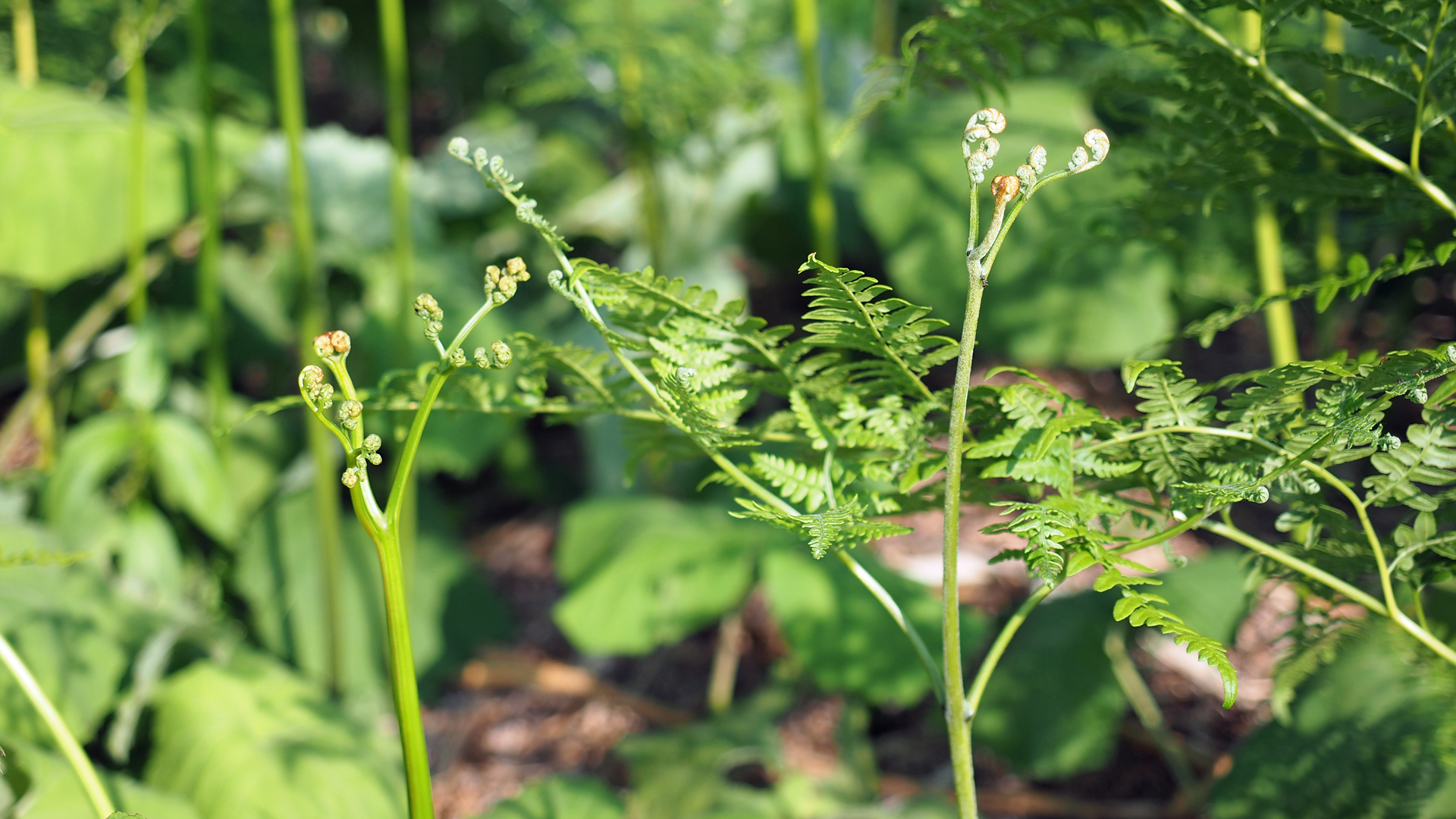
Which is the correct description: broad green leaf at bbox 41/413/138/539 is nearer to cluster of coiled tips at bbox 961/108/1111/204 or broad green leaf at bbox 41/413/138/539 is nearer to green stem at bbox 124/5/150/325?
green stem at bbox 124/5/150/325

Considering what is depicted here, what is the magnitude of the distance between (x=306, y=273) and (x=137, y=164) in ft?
0.86

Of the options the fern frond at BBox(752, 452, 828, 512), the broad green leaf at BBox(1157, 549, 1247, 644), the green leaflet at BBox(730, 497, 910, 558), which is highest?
the fern frond at BBox(752, 452, 828, 512)

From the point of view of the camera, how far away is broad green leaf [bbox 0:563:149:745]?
0.84 meters

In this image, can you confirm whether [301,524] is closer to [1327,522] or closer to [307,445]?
[307,445]

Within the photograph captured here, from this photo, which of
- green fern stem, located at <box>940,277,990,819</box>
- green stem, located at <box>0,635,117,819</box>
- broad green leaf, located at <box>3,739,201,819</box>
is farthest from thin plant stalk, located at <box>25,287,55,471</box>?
green fern stem, located at <box>940,277,990,819</box>

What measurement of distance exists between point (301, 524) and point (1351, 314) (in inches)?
68.9

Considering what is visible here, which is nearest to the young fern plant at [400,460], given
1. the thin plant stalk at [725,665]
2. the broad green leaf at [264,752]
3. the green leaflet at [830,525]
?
the green leaflet at [830,525]

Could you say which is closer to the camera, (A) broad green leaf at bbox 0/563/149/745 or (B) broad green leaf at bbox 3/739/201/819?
(B) broad green leaf at bbox 3/739/201/819

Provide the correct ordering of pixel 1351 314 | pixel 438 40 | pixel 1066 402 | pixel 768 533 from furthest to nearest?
pixel 438 40 → pixel 1351 314 → pixel 768 533 → pixel 1066 402

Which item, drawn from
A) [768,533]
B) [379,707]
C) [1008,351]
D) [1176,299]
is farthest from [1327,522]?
[379,707]

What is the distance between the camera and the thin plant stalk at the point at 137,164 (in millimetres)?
1052

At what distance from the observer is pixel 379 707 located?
1.27 m

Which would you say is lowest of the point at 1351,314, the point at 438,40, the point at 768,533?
the point at 768,533

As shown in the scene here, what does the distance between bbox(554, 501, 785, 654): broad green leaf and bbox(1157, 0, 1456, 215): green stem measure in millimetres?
681
